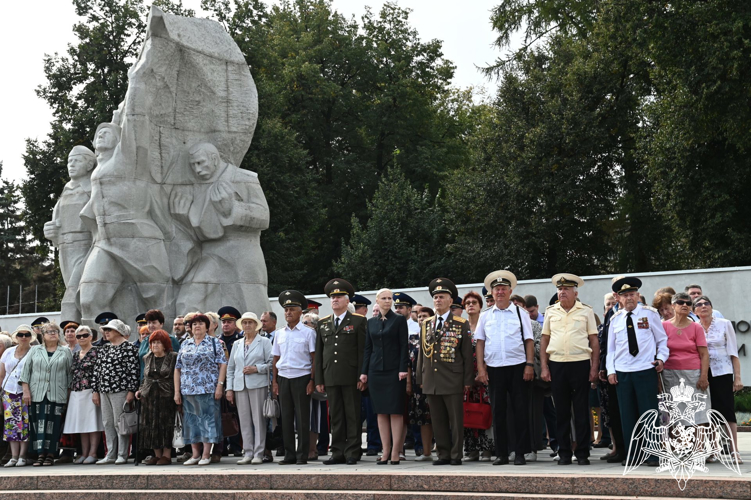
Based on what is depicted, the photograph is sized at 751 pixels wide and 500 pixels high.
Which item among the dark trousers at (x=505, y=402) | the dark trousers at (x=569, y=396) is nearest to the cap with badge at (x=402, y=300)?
the dark trousers at (x=505, y=402)

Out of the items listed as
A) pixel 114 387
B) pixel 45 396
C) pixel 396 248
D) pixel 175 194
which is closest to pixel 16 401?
pixel 45 396

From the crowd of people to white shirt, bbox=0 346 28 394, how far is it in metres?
0.02

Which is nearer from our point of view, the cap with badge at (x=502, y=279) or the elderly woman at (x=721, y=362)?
the elderly woman at (x=721, y=362)

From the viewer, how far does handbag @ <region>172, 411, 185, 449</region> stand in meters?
Result: 8.91

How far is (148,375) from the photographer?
9.09 metres

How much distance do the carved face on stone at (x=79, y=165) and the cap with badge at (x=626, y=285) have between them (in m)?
9.33

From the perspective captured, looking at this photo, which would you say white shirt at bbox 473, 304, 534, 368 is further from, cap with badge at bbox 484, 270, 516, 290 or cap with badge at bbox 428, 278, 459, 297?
cap with badge at bbox 428, 278, 459, 297

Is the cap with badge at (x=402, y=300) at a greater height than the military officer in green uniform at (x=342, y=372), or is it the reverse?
the cap with badge at (x=402, y=300)

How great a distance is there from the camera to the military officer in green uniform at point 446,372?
788 cm

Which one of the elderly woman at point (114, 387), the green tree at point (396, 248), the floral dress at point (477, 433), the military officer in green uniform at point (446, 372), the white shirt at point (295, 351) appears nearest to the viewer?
the military officer in green uniform at point (446, 372)

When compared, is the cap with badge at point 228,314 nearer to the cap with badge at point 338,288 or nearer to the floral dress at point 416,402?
the cap with badge at point 338,288

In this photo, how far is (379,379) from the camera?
8.20 m

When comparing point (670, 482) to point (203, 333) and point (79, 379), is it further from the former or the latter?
point (79, 379)

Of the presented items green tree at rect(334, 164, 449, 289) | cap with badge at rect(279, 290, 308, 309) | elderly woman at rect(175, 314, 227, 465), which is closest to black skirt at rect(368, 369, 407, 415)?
cap with badge at rect(279, 290, 308, 309)
